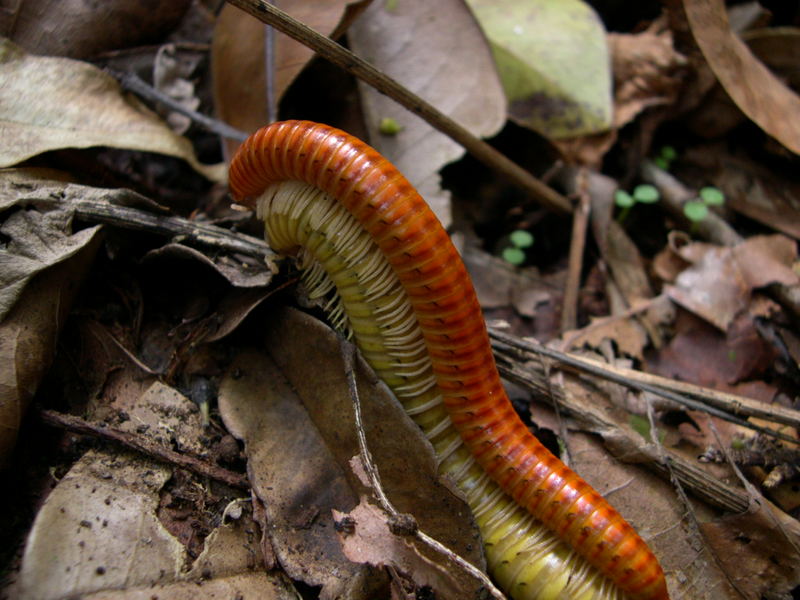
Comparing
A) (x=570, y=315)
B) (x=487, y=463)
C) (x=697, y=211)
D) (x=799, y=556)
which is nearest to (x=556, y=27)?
(x=697, y=211)

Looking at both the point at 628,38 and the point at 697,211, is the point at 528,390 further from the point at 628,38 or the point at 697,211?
the point at 628,38

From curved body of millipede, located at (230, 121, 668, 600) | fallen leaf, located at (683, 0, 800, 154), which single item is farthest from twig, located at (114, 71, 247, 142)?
fallen leaf, located at (683, 0, 800, 154)

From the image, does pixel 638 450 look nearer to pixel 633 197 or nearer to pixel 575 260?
pixel 575 260

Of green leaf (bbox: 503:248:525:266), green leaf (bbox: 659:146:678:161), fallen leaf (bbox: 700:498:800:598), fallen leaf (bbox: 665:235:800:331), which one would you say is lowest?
fallen leaf (bbox: 700:498:800:598)

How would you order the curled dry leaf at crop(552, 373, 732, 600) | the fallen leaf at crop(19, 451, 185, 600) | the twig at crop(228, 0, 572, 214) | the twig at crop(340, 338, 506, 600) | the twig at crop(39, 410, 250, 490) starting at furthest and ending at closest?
the curled dry leaf at crop(552, 373, 732, 600) → the twig at crop(228, 0, 572, 214) → the twig at crop(39, 410, 250, 490) → the twig at crop(340, 338, 506, 600) → the fallen leaf at crop(19, 451, 185, 600)

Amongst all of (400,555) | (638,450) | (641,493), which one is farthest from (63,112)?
(641,493)

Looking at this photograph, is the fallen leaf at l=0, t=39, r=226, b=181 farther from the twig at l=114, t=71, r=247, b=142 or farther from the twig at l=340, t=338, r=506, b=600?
the twig at l=340, t=338, r=506, b=600

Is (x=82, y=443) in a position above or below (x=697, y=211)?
below
